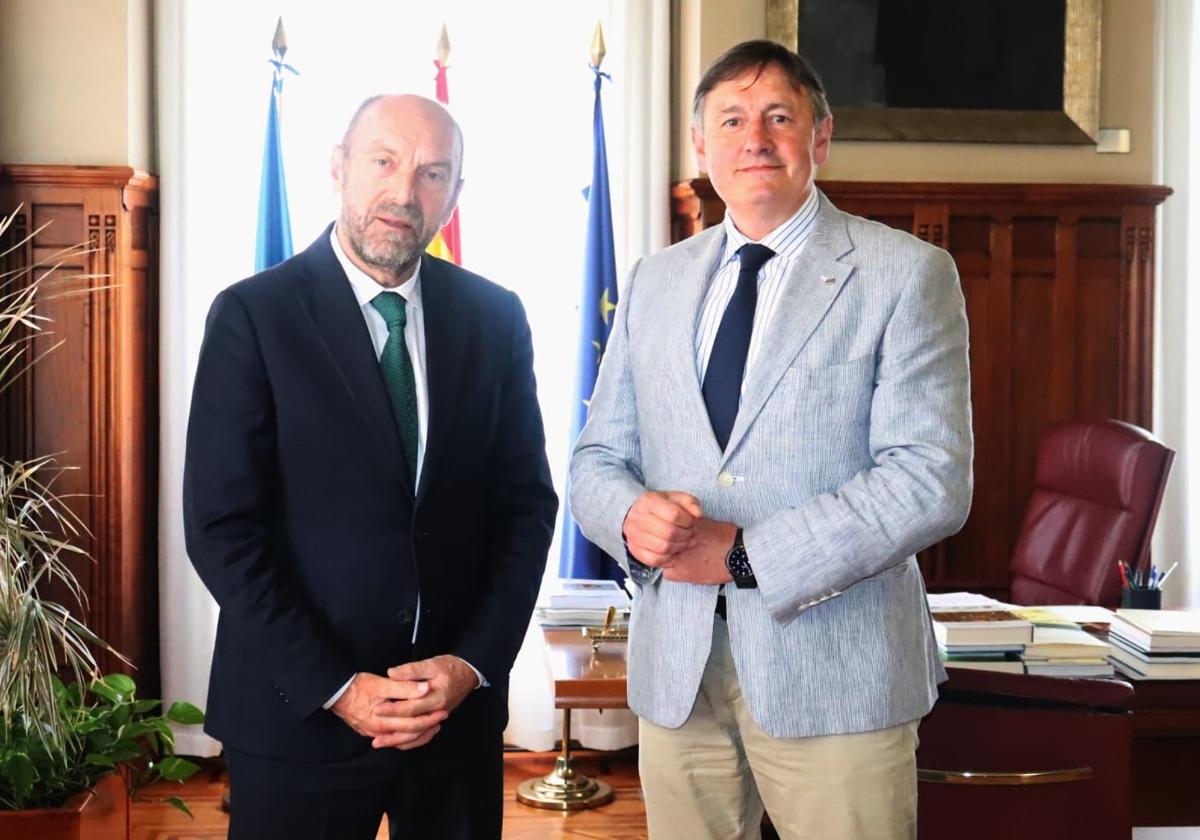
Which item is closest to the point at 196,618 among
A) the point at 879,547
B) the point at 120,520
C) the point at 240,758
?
the point at 120,520

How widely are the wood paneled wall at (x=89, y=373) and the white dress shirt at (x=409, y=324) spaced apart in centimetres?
275

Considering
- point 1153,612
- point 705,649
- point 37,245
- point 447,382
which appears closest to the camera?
point 705,649

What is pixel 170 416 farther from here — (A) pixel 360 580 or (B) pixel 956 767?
(B) pixel 956 767


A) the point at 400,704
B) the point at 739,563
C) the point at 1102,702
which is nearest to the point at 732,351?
the point at 739,563

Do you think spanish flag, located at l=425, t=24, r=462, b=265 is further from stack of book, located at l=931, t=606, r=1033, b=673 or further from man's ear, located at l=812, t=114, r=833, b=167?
man's ear, located at l=812, t=114, r=833, b=167

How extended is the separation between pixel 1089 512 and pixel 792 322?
2452 mm

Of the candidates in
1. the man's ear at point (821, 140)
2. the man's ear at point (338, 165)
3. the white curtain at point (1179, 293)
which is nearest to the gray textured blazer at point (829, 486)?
the man's ear at point (821, 140)

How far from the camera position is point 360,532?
1.99 m

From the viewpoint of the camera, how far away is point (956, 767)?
2.22 metres

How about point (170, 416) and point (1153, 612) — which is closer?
point (1153, 612)

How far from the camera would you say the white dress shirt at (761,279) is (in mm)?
1999

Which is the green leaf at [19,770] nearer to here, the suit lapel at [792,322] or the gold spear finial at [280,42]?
the suit lapel at [792,322]

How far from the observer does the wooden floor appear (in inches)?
168

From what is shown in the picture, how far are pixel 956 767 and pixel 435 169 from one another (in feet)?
4.32
